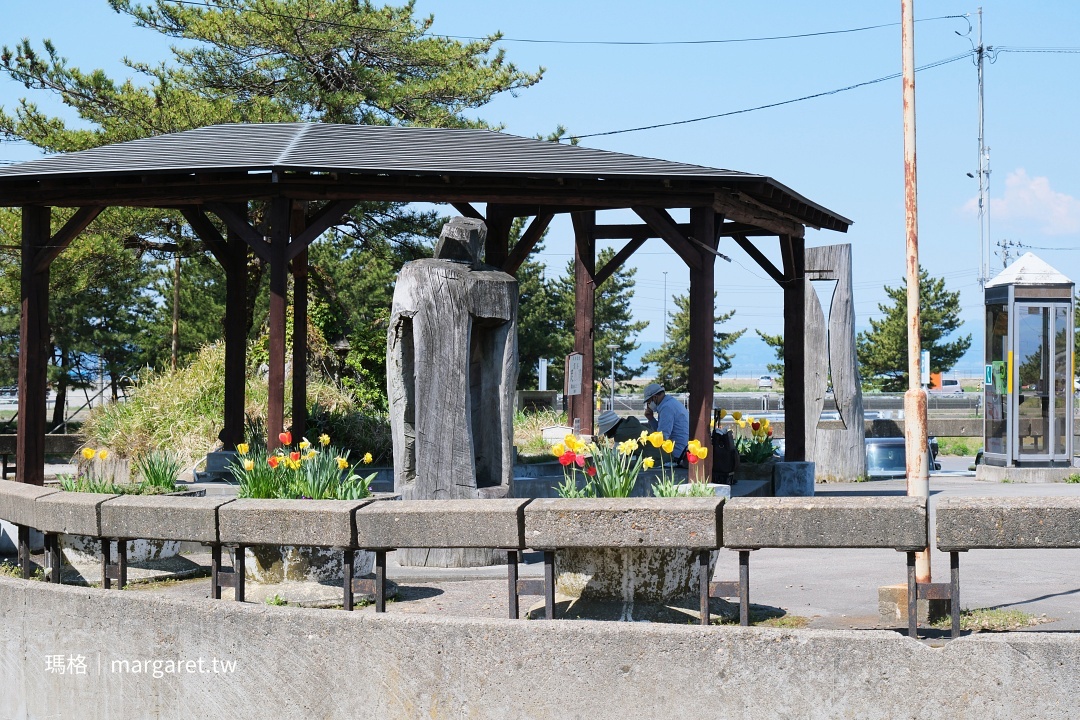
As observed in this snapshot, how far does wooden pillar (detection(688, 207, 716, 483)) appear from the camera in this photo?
1152 cm

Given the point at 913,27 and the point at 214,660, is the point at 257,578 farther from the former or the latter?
the point at 913,27

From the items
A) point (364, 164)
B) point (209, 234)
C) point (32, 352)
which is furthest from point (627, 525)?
point (209, 234)

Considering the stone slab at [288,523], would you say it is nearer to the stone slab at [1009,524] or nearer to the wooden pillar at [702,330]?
the stone slab at [1009,524]

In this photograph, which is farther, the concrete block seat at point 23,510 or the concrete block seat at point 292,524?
the concrete block seat at point 23,510

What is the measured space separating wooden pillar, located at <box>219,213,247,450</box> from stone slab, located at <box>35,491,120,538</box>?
8066 mm

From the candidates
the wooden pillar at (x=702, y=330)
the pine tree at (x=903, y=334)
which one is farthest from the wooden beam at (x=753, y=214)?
the pine tree at (x=903, y=334)

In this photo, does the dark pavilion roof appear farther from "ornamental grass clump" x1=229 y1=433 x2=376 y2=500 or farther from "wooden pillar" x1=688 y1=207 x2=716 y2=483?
"ornamental grass clump" x1=229 y1=433 x2=376 y2=500

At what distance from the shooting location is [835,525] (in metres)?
4.94

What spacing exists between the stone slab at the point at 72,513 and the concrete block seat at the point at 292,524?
725mm

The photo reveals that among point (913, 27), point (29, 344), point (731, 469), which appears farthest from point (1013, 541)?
point (29, 344)

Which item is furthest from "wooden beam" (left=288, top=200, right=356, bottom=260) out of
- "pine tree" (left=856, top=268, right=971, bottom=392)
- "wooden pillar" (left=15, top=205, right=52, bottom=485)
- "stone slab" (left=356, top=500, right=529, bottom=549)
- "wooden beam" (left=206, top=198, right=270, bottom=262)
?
"pine tree" (left=856, top=268, right=971, bottom=392)

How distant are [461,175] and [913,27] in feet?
16.6

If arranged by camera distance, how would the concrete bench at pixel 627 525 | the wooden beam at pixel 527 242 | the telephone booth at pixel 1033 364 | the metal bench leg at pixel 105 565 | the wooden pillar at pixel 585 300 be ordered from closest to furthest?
the concrete bench at pixel 627 525
the metal bench leg at pixel 105 565
the wooden beam at pixel 527 242
the wooden pillar at pixel 585 300
the telephone booth at pixel 1033 364

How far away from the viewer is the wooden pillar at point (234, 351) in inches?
566
